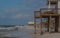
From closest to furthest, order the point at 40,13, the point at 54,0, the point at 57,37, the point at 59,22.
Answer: the point at 57,37 → the point at 40,13 → the point at 59,22 → the point at 54,0

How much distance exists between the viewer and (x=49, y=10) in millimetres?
27031

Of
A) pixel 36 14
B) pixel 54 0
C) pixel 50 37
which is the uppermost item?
pixel 54 0

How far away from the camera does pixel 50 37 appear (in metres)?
22.5

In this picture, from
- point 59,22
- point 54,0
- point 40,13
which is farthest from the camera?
point 54,0

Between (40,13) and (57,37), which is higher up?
(40,13)

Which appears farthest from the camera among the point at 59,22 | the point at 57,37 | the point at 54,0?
the point at 54,0

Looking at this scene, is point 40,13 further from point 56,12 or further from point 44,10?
point 56,12

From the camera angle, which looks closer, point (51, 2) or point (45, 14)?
point (45, 14)

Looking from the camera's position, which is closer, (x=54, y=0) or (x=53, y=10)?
(x=53, y=10)

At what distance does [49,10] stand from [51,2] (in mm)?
6235

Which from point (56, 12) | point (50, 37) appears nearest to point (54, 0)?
point (56, 12)

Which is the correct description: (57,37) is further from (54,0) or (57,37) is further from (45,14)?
(54,0)

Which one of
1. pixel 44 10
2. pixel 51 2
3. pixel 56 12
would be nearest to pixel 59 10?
pixel 56 12

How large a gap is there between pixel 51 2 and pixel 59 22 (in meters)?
5.85
